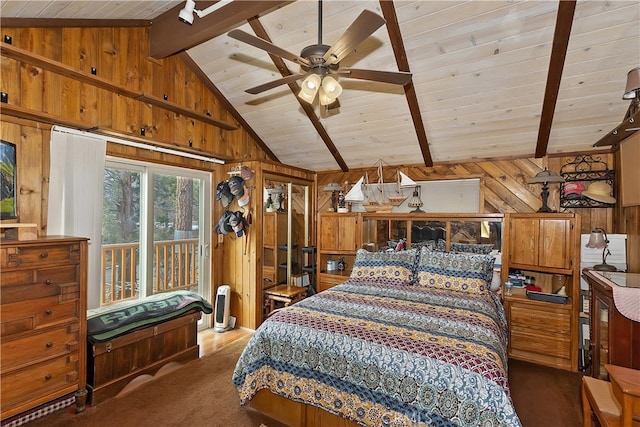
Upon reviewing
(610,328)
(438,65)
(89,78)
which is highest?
(438,65)

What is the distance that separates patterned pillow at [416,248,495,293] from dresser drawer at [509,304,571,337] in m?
0.53

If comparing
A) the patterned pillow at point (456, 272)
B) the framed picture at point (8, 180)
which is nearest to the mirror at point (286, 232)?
the patterned pillow at point (456, 272)

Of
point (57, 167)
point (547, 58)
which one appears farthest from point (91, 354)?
point (547, 58)

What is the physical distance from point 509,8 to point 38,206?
403cm

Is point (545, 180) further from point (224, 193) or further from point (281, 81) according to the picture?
point (224, 193)

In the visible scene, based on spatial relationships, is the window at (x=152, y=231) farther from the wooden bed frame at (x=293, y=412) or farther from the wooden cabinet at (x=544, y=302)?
the wooden cabinet at (x=544, y=302)

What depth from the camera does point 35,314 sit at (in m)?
2.13

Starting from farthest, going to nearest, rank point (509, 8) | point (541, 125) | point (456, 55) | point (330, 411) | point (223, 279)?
point (223, 279) → point (541, 125) → point (456, 55) → point (509, 8) → point (330, 411)

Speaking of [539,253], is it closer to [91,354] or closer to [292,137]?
[292,137]

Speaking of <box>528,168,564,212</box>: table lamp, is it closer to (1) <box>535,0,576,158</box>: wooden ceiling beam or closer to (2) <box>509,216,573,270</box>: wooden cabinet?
(2) <box>509,216,573,270</box>: wooden cabinet

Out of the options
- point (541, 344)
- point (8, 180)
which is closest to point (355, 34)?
point (8, 180)

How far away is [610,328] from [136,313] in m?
3.64

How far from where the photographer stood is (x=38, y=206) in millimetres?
2602

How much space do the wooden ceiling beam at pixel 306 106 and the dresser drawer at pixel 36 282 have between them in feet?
8.32
